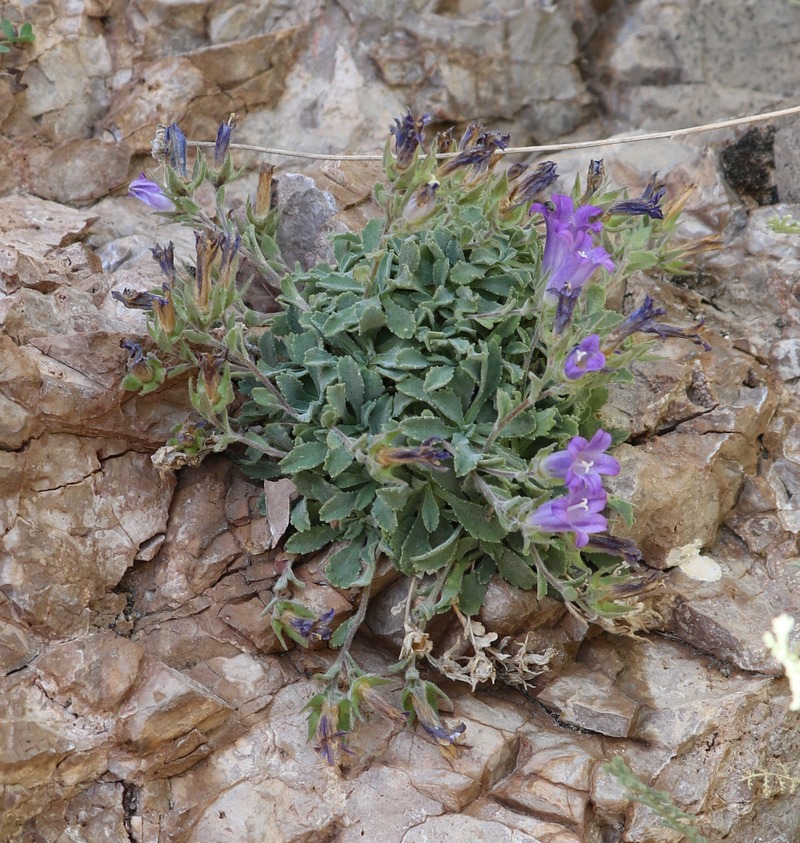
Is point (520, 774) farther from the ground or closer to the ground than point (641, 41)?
closer to the ground

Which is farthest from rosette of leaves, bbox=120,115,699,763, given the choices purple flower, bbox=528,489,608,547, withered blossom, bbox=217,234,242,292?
purple flower, bbox=528,489,608,547

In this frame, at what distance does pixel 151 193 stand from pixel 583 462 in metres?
2.38

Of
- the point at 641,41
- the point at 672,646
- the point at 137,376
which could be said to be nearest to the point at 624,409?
the point at 672,646

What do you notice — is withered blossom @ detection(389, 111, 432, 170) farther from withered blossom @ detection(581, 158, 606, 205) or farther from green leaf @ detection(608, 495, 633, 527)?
green leaf @ detection(608, 495, 633, 527)

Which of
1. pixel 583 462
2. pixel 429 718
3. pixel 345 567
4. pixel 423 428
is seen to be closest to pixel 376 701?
pixel 429 718

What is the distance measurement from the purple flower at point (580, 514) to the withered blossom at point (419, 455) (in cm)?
46

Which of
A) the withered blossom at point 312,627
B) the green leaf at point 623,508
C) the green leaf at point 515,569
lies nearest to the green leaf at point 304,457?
the withered blossom at point 312,627

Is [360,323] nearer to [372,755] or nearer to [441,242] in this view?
[441,242]

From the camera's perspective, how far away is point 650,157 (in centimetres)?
586

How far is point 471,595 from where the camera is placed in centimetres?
402

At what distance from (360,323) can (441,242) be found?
24.0 inches

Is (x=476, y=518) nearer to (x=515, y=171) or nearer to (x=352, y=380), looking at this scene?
(x=352, y=380)

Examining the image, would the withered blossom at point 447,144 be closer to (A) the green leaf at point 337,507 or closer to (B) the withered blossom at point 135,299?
(B) the withered blossom at point 135,299

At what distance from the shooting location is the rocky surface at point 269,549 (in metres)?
3.65
